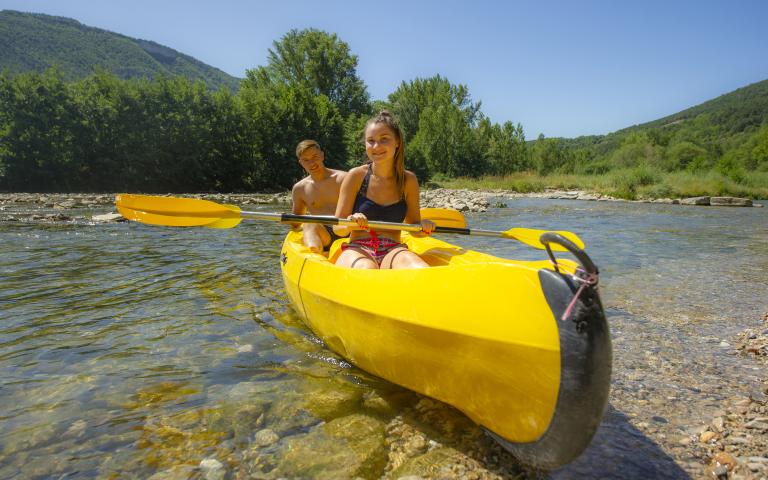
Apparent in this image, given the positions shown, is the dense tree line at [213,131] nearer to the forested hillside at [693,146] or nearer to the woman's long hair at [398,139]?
the forested hillside at [693,146]

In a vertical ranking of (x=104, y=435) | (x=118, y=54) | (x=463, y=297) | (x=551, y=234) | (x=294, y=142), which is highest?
(x=118, y=54)

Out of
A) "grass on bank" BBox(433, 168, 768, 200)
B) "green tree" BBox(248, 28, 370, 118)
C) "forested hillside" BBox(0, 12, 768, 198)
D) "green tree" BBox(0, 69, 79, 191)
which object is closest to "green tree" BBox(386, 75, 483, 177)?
"forested hillside" BBox(0, 12, 768, 198)

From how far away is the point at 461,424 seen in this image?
2008mm

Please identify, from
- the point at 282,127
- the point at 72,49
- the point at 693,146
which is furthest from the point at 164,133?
the point at 72,49

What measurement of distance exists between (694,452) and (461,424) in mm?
922

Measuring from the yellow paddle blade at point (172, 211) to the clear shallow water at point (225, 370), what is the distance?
2.68 feet

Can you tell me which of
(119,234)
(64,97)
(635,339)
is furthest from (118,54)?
(635,339)

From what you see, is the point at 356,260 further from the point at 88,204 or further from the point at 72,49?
the point at 72,49

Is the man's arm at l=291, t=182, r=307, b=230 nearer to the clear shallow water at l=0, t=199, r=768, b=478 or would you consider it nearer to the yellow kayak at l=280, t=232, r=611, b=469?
the clear shallow water at l=0, t=199, r=768, b=478

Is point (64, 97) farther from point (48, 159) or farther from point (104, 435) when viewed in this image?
point (104, 435)

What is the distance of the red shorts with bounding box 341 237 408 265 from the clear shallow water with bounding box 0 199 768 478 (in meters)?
0.72

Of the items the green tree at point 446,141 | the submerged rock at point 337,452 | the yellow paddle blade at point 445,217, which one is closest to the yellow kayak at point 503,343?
Result: the submerged rock at point 337,452

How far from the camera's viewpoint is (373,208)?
312cm

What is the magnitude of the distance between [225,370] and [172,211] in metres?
1.45
